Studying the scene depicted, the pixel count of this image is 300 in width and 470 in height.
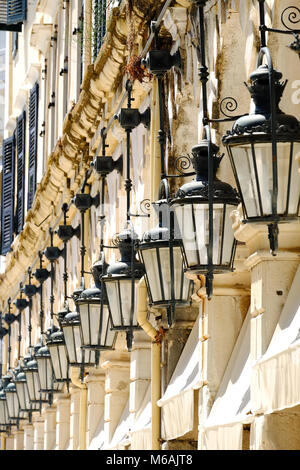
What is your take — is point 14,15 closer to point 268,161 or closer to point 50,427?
point 50,427

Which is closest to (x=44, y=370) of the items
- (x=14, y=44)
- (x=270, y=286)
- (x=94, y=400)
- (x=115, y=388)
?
(x=94, y=400)

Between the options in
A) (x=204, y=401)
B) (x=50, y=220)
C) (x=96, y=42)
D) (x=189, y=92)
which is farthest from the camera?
(x=50, y=220)

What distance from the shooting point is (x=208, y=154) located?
36.2ft

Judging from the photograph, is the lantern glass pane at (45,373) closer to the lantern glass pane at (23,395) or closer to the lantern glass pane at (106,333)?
the lantern glass pane at (23,395)

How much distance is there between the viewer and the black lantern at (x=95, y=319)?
54.0ft

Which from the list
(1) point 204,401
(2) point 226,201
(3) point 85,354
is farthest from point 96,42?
(2) point 226,201

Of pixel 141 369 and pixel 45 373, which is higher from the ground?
pixel 45 373

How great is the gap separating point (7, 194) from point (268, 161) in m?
25.8

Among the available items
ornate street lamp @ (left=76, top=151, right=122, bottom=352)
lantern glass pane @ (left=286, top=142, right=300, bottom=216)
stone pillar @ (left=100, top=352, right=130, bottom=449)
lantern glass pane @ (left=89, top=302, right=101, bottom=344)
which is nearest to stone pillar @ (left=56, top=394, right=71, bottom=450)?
stone pillar @ (left=100, top=352, right=130, bottom=449)

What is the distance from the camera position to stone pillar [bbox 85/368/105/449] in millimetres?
22109

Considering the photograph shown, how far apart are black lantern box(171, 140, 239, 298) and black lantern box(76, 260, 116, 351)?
205 inches

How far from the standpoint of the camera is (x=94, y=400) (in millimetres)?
22266
